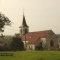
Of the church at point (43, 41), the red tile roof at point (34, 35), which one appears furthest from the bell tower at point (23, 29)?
the church at point (43, 41)

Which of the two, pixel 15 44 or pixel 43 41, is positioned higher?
pixel 43 41

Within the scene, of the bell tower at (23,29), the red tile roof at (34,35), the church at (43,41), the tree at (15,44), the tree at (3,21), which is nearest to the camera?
the tree at (3,21)

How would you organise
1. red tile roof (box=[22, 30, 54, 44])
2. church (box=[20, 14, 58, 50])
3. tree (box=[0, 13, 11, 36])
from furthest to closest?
red tile roof (box=[22, 30, 54, 44]) → church (box=[20, 14, 58, 50]) → tree (box=[0, 13, 11, 36])

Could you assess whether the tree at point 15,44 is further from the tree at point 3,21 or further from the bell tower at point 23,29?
the bell tower at point 23,29

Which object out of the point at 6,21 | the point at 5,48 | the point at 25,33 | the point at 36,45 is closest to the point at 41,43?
the point at 36,45

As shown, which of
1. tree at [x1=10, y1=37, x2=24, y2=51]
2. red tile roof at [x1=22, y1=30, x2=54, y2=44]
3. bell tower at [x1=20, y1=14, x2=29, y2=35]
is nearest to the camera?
tree at [x1=10, y1=37, x2=24, y2=51]

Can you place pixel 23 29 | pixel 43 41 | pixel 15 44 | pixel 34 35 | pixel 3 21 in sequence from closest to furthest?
pixel 3 21 < pixel 15 44 < pixel 43 41 < pixel 34 35 < pixel 23 29

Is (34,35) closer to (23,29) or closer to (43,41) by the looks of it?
(43,41)

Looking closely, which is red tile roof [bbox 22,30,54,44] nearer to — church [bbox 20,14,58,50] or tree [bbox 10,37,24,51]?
church [bbox 20,14,58,50]

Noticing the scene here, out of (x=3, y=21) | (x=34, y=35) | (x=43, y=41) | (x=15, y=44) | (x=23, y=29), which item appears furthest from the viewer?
(x=23, y=29)

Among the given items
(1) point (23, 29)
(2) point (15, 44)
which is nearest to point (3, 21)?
(2) point (15, 44)

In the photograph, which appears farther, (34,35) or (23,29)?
(23,29)

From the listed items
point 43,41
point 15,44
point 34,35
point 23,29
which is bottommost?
point 15,44

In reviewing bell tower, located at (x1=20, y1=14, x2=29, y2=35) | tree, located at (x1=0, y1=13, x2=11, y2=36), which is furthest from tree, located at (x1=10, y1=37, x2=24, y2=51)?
bell tower, located at (x1=20, y1=14, x2=29, y2=35)
